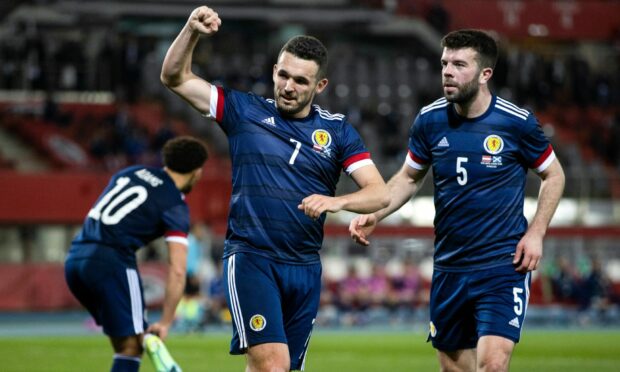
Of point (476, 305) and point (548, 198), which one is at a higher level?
point (548, 198)

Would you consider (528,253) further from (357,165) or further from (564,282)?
(564,282)

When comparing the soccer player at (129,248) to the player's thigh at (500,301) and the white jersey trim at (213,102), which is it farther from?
the player's thigh at (500,301)

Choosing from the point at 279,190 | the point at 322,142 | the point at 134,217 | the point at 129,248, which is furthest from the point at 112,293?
the point at 322,142

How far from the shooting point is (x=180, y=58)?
6.42 meters

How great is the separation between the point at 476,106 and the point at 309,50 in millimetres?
1324

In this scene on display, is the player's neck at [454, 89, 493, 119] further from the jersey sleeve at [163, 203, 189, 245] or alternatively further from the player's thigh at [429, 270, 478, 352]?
the jersey sleeve at [163, 203, 189, 245]

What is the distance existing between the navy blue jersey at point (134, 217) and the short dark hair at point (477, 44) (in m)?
2.33

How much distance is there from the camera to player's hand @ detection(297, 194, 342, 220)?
605 centimetres

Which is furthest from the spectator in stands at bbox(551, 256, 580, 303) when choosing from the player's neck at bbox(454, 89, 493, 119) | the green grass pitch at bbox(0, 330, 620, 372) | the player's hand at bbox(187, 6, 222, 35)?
the player's hand at bbox(187, 6, 222, 35)

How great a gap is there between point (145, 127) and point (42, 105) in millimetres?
2790

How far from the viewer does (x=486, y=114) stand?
24.3 ft

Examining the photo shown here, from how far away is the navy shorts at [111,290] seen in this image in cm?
805

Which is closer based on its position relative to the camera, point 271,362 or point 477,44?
point 271,362

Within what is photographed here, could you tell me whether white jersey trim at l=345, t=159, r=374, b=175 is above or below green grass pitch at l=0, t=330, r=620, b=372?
above
